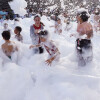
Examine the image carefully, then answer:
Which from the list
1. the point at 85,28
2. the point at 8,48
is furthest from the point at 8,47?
the point at 85,28

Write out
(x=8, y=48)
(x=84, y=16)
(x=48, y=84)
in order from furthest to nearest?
(x=8, y=48), (x=84, y=16), (x=48, y=84)

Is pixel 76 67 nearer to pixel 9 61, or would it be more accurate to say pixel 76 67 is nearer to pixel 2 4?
pixel 9 61

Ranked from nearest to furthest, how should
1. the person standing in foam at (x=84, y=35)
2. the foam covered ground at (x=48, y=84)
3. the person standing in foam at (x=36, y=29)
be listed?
the foam covered ground at (x=48, y=84), the person standing in foam at (x=84, y=35), the person standing in foam at (x=36, y=29)

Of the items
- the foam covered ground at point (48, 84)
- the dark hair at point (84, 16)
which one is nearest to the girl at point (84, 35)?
the dark hair at point (84, 16)

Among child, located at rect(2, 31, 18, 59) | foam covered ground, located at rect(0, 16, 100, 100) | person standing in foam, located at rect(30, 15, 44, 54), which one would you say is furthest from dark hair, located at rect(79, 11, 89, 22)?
child, located at rect(2, 31, 18, 59)

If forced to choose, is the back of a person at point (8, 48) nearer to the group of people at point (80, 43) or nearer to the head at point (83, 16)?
the group of people at point (80, 43)

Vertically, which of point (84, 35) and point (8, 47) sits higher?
point (84, 35)

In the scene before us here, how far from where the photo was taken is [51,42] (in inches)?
165

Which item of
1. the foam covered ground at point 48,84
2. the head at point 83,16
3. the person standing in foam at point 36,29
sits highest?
the head at point 83,16

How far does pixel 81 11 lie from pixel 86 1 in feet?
86.5

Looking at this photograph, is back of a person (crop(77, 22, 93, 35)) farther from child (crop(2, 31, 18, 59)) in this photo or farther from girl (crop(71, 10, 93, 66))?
child (crop(2, 31, 18, 59))

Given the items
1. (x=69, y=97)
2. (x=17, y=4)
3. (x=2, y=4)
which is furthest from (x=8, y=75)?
(x=2, y=4)

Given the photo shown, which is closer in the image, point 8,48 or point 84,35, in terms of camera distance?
Answer: point 84,35

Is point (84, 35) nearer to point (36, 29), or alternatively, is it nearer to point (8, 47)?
point (36, 29)
